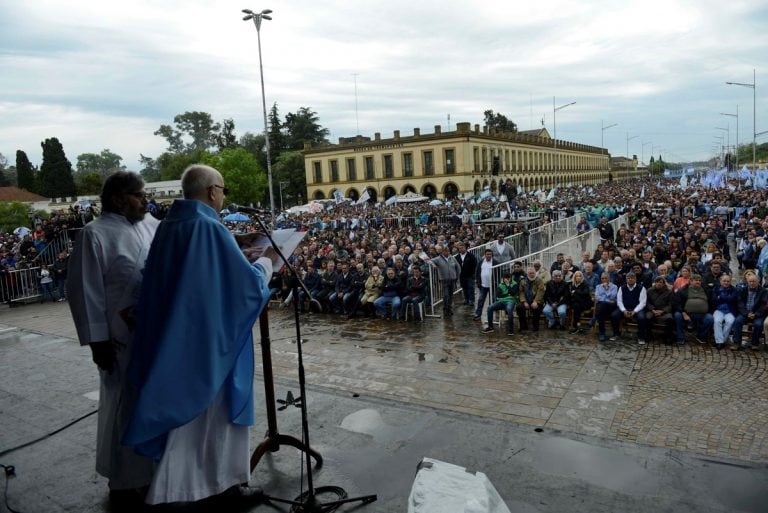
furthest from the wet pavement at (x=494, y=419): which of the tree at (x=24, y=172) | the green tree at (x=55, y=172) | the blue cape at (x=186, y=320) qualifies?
the tree at (x=24, y=172)

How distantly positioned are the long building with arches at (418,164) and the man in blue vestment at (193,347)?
48304mm

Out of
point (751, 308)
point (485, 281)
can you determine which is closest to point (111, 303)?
point (485, 281)

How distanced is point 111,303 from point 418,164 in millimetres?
53612

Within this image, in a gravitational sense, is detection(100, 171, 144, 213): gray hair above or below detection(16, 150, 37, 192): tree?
below

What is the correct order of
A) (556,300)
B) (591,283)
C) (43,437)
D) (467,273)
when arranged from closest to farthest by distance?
(43,437)
(556,300)
(591,283)
(467,273)

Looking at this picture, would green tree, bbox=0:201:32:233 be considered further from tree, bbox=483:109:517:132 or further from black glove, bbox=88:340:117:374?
tree, bbox=483:109:517:132

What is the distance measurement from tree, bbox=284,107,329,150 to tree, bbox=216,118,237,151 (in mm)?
10706

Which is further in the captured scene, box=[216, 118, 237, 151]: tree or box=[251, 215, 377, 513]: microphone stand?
box=[216, 118, 237, 151]: tree

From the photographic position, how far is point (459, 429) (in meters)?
4.43

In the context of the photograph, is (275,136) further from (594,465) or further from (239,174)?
(594,465)

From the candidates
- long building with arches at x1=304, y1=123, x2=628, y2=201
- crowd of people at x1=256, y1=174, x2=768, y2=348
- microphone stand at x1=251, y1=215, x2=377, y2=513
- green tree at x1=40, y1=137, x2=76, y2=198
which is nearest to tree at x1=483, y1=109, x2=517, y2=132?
long building with arches at x1=304, y1=123, x2=628, y2=201

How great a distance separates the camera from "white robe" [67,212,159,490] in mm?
3107

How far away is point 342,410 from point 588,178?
4299 inches

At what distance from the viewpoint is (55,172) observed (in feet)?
207
